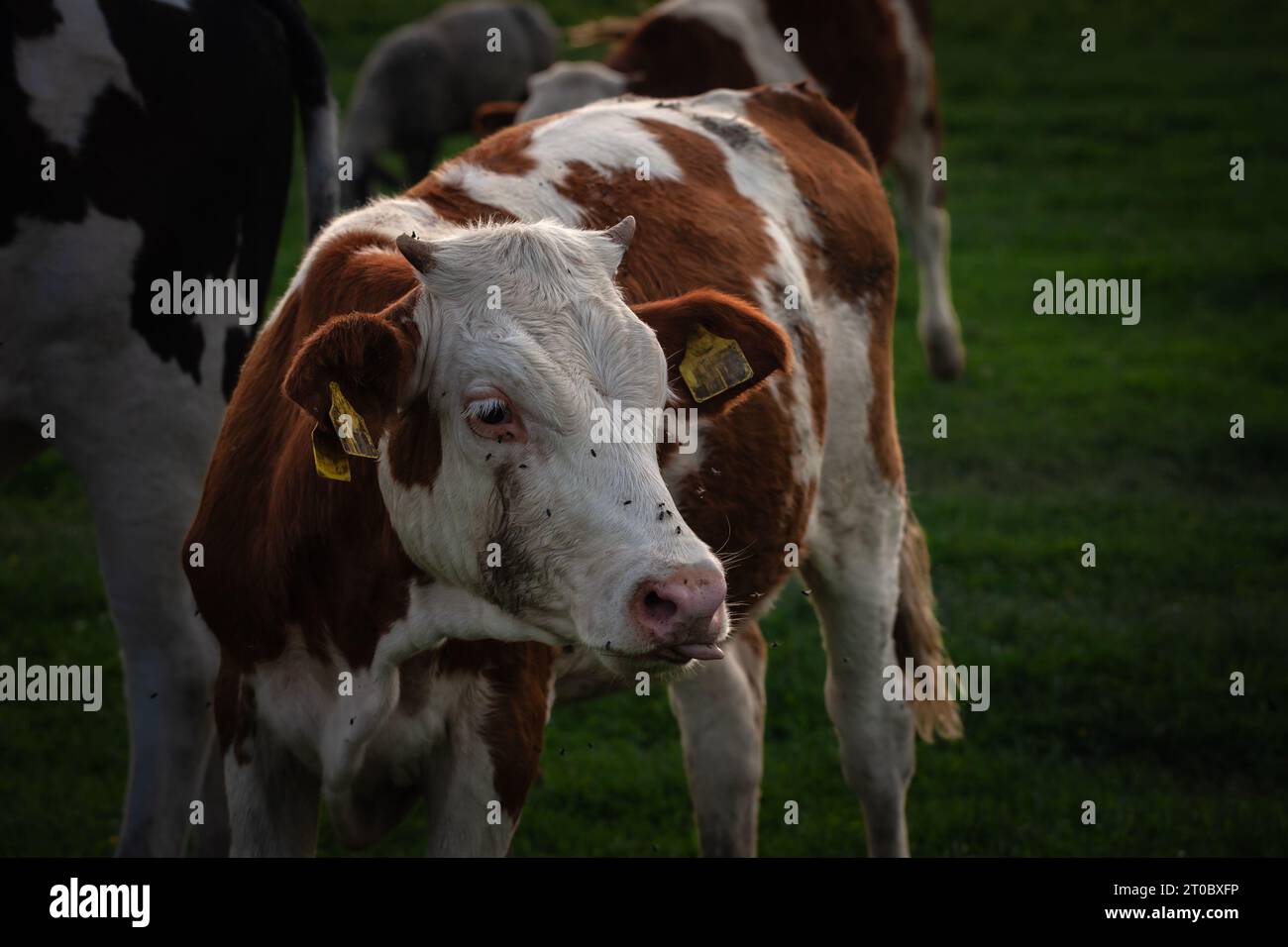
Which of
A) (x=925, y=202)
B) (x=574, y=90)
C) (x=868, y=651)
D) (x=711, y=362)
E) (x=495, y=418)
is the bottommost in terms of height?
(x=868, y=651)

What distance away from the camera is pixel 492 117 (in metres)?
8.11

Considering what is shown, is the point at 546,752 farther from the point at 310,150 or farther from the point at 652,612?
the point at 652,612

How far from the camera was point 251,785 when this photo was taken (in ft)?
11.8

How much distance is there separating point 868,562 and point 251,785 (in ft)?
6.70

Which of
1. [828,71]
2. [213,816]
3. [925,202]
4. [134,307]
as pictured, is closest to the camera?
[134,307]

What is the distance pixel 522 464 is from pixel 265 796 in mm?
1167

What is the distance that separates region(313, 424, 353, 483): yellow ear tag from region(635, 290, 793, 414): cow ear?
732 mm

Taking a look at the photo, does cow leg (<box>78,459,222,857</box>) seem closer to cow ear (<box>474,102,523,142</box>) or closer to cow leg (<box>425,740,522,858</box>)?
cow leg (<box>425,740,522,858</box>)

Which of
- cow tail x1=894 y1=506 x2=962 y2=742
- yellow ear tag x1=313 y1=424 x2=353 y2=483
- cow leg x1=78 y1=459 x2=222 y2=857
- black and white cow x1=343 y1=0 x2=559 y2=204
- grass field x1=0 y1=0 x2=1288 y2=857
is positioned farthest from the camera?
black and white cow x1=343 y1=0 x2=559 y2=204

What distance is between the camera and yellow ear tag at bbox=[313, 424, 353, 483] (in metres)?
3.14

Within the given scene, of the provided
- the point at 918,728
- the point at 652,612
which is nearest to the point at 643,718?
the point at 918,728

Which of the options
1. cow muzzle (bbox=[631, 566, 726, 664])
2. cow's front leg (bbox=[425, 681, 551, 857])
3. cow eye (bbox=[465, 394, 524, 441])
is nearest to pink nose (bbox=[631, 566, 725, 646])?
cow muzzle (bbox=[631, 566, 726, 664])

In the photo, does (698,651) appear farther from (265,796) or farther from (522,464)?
(265,796)

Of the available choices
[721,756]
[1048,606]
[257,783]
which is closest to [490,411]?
[257,783]
